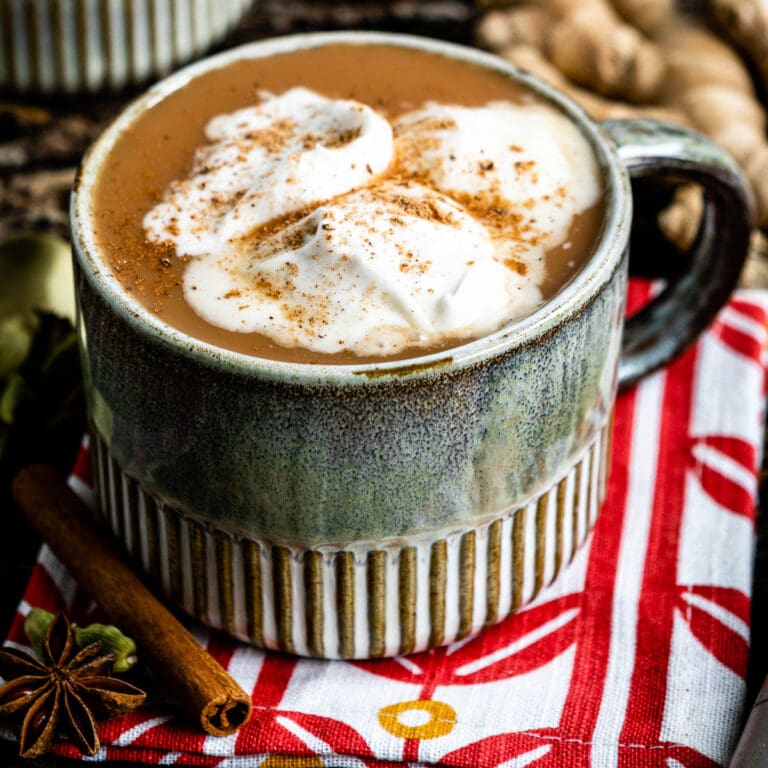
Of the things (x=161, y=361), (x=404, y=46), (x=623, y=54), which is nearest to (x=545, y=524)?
(x=161, y=361)

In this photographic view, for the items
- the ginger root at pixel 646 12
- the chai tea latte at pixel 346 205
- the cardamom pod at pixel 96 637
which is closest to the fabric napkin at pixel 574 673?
the cardamom pod at pixel 96 637

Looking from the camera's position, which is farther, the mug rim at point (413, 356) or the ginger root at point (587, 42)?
the ginger root at point (587, 42)

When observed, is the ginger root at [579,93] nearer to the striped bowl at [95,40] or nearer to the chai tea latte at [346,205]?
the striped bowl at [95,40]

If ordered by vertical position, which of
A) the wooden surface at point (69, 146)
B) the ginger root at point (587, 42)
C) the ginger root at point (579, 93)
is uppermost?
the ginger root at point (587, 42)

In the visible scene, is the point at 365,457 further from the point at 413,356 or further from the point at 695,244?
the point at 695,244

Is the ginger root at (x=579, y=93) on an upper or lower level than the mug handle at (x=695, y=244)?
lower

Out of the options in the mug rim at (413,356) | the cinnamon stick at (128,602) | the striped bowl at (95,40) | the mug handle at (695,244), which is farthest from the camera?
the striped bowl at (95,40)

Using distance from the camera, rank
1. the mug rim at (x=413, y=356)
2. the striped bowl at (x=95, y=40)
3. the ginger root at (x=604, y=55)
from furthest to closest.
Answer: the ginger root at (x=604, y=55)
the striped bowl at (x=95, y=40)
the mug rim at (x=413, y=356)

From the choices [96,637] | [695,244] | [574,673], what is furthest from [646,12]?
[96,637]
